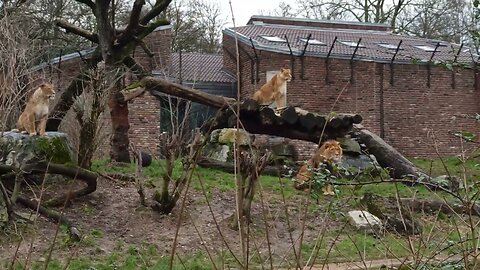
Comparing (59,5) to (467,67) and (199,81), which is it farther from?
(467,67)

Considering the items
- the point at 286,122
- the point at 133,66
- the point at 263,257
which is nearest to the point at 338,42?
the point at 286,122

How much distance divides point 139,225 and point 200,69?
48.8 feet

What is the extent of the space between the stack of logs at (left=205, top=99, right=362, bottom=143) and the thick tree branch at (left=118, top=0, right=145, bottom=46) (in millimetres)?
2483

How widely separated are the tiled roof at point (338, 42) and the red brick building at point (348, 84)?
0.16 feet

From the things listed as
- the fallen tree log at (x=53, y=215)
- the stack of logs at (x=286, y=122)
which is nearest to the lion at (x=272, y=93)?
the stack of logs at (x=286, y=122)

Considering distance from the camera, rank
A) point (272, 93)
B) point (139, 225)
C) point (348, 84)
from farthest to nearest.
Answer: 1. point (348, 84)
2. point (272, 93)
3. point (139, 225)

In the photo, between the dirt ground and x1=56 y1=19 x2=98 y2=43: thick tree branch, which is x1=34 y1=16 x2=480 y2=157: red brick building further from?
the dirt ground

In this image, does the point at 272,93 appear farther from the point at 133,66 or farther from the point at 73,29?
the point at 73,29

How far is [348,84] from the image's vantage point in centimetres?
2025

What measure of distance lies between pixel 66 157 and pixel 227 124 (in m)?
4.65

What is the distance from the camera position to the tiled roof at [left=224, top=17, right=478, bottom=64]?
21281mm

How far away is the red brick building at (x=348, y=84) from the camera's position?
2088 centimetres

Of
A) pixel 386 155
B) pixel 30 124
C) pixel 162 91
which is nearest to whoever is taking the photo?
pixel 30 124

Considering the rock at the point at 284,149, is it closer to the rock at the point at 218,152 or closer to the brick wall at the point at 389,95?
the rock at the point at 218,152
